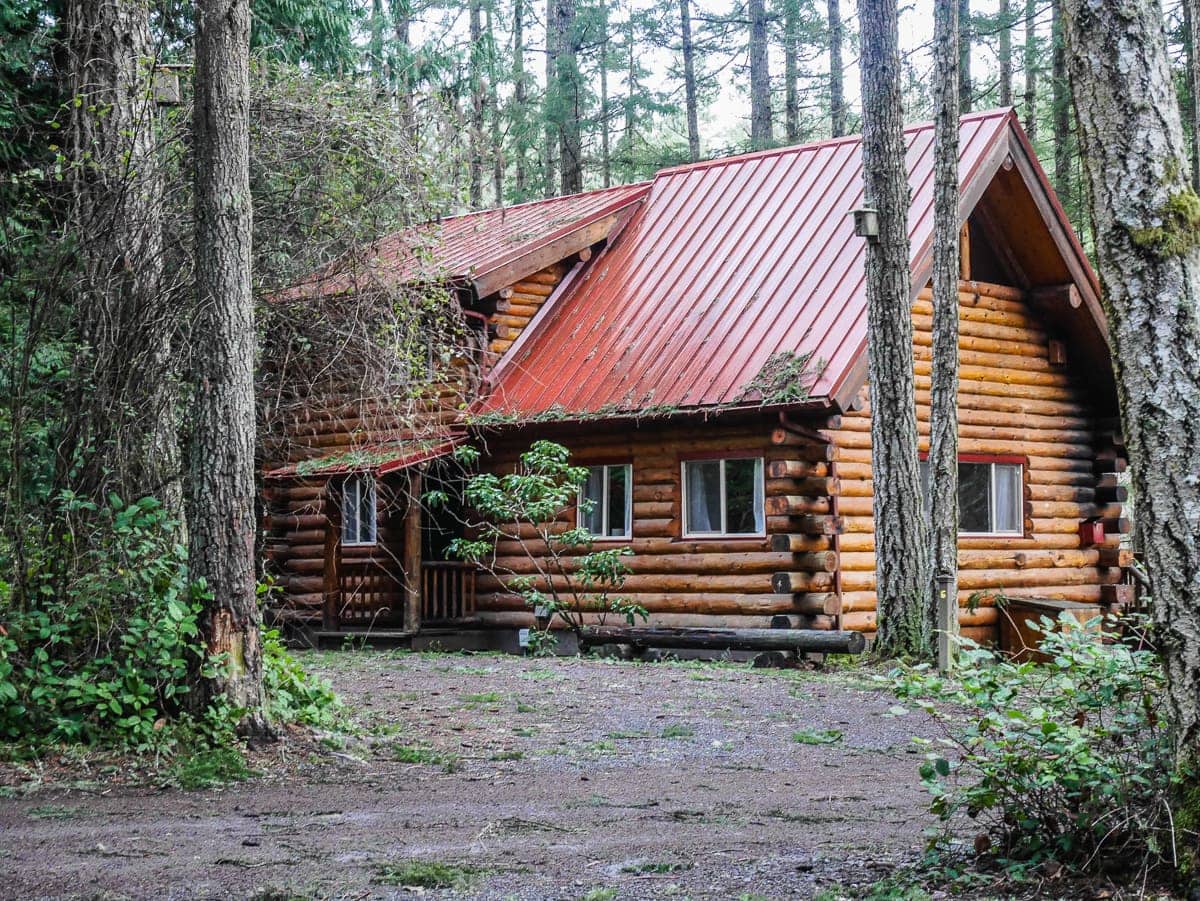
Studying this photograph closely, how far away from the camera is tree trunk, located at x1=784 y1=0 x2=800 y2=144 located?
113 feet

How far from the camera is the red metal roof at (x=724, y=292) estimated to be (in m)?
17.6

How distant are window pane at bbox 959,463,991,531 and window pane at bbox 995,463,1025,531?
22cm

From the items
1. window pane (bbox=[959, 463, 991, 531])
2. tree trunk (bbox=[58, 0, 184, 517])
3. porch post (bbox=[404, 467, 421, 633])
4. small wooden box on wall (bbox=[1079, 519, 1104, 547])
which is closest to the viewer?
tree trunk (bbox=[58, 0, 184, 517])

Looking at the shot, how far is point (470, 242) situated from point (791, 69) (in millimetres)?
16351

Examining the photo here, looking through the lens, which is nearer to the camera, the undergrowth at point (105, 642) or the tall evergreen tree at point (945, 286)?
the undergrowth at point (105, 642)

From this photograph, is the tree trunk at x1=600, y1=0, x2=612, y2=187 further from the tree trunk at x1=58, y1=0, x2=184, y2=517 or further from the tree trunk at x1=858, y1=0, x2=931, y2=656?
the tree trunk at x1=58, y1=0, x2=184, y2=517

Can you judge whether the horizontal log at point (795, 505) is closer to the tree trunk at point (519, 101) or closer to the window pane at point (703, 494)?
the window pane at point (703, 494)

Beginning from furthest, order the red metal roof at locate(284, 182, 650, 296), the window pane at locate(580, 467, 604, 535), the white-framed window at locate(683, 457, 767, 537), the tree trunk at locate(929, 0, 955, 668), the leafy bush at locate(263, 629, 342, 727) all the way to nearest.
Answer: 1. the window pane at locate(580, 467, 604, 535)
2. the white-framed window at locate(683, 457, 767, 537)
3. the tree trunk at locate(929, 0, 955, 668)
4. the red metal roof at locate(284, 182, 650, 296)
5. the leafy bush at locate(263, 629, 342, 727)

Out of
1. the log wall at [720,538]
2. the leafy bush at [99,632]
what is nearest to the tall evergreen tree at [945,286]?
the log wall at [720,538]

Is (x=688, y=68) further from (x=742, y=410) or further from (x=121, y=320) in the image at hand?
(x=121, y=320)

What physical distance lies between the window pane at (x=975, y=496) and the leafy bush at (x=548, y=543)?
4.87 m

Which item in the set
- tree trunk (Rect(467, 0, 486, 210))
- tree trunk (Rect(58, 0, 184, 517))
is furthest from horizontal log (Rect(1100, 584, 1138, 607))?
tree trunk (Rect(58, 0, 184, 517))

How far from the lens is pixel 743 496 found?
17875mm

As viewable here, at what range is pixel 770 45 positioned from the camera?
3731 cm
